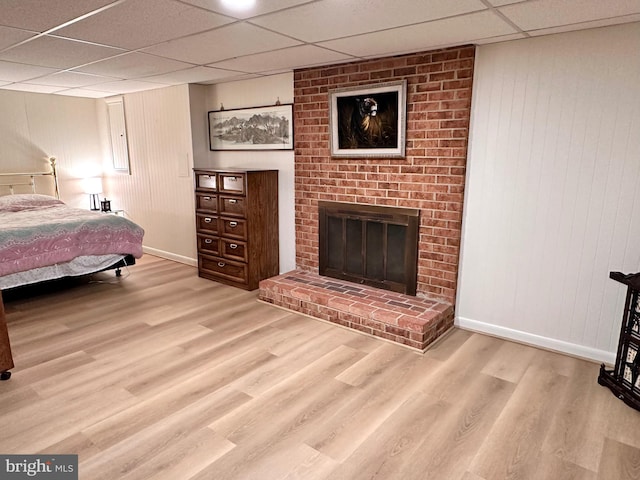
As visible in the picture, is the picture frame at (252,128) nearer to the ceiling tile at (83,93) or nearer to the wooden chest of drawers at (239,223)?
the wooden chest of drawers at (239,223)

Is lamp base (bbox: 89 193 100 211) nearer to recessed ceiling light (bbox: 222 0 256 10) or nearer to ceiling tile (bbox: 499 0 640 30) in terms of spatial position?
recessed ceiling light (bbox: 222 0 256 10)

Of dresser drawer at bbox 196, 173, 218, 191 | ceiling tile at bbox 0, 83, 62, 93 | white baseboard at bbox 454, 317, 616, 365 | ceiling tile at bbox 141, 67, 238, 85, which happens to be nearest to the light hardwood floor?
white baseboard at bbox 454, 317, 616, 365

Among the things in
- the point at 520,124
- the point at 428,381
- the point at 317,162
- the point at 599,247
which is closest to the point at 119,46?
the point at 317,162

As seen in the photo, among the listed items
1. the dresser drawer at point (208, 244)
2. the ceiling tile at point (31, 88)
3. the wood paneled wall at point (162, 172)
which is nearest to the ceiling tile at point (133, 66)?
the wood paneled wall at point (162, 172)

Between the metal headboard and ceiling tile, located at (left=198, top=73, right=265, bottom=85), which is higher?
ceiling tile, located at (left=198, top=73, right=265, bottom=85)

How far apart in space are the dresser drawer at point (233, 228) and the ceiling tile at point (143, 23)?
5.85 feet

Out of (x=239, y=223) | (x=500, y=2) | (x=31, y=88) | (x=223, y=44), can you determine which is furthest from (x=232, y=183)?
(x=31, y=88)

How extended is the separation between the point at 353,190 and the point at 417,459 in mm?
2332

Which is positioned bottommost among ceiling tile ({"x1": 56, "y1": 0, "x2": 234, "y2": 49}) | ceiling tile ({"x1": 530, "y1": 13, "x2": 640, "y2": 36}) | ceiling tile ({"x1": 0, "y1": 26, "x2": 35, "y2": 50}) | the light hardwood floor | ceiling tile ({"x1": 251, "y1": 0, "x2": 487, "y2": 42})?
the light hardwood floor

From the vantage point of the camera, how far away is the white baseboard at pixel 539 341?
2.82 meters

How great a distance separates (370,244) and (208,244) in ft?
6.12

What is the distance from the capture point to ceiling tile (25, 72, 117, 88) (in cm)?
413

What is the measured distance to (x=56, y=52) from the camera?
3.16 m

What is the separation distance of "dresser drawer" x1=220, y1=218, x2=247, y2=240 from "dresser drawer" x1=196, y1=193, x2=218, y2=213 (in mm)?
185
